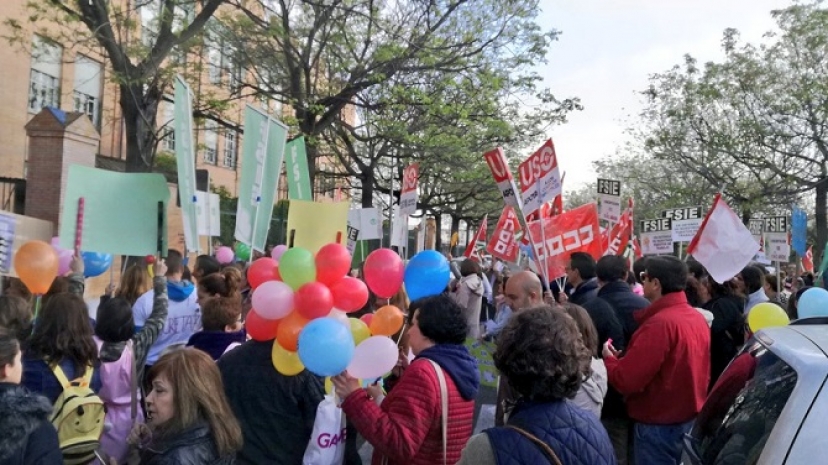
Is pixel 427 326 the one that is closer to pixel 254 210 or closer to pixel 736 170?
pixel 254 210

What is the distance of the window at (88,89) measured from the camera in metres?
22.9

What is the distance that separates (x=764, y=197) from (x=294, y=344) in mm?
27664

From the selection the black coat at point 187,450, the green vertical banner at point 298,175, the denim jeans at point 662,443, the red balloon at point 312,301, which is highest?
the green vertical banner at point 298,175

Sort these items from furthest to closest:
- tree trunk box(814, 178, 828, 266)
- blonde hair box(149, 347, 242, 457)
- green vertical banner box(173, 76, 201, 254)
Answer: tree trunk box(814, 178, 828, 266)
green vertical banner box(173, 76, 201, 254)
blonde hair box(149, 347, 242, 457)

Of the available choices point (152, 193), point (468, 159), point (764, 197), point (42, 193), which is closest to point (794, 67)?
point (764, 197)

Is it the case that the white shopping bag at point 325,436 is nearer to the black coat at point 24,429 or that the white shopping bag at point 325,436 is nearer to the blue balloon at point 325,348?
the blue balloon at point 325,348

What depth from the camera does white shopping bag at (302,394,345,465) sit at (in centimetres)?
333

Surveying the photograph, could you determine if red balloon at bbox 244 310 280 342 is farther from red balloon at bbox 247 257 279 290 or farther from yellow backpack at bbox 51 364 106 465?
yellow backpack at bbox 51 364 106 465

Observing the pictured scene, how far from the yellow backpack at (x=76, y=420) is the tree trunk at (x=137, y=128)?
10.7 m

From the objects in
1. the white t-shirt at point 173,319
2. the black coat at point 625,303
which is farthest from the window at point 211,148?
the black coat at point 625,303

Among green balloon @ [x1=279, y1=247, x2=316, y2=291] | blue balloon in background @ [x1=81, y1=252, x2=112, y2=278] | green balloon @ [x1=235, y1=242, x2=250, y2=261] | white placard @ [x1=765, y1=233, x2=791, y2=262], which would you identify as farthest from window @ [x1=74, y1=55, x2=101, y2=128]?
green balloon @ [x1=279, y1=247, x2=316, y2=291]

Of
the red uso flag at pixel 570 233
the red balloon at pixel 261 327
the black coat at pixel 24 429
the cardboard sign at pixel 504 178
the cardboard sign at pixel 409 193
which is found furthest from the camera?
the cardboard sign at pixel 409 193

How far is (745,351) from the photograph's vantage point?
2.85 m

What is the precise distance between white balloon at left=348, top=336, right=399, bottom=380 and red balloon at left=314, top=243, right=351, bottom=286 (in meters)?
0.55
